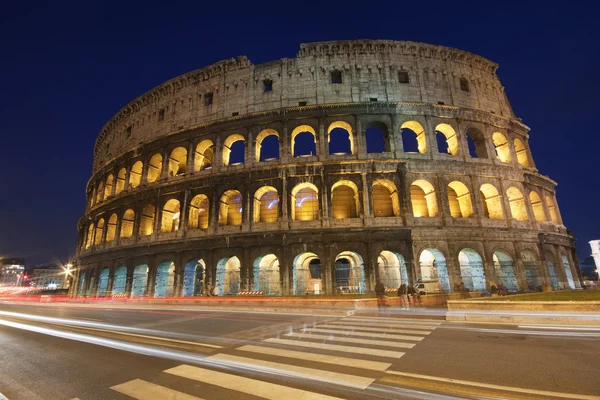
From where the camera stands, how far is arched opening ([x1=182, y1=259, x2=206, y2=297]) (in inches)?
933

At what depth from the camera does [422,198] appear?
24125 millimetres

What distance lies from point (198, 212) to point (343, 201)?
1310cm

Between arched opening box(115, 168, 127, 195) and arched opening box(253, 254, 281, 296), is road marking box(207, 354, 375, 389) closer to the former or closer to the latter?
arched opening box(253, 254, 281, 296)

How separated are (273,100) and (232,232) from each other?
471 inches

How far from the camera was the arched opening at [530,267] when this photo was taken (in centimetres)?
2203

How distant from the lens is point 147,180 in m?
28.5

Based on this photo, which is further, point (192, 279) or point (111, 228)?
point (111, 228)

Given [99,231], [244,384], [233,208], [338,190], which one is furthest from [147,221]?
[244,384]

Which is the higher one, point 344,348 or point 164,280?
point 164,280

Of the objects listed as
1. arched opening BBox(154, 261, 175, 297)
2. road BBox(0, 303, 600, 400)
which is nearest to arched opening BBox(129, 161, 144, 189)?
arched opening BBox(154, 261, 175, 297)

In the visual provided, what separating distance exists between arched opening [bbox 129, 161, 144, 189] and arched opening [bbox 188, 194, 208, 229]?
8.40 metres

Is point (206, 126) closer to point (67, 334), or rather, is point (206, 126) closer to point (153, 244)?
point (153, 244)

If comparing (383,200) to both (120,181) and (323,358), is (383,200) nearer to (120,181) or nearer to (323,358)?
(323,358)

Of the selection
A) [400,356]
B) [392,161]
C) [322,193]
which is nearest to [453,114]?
[392,161]
